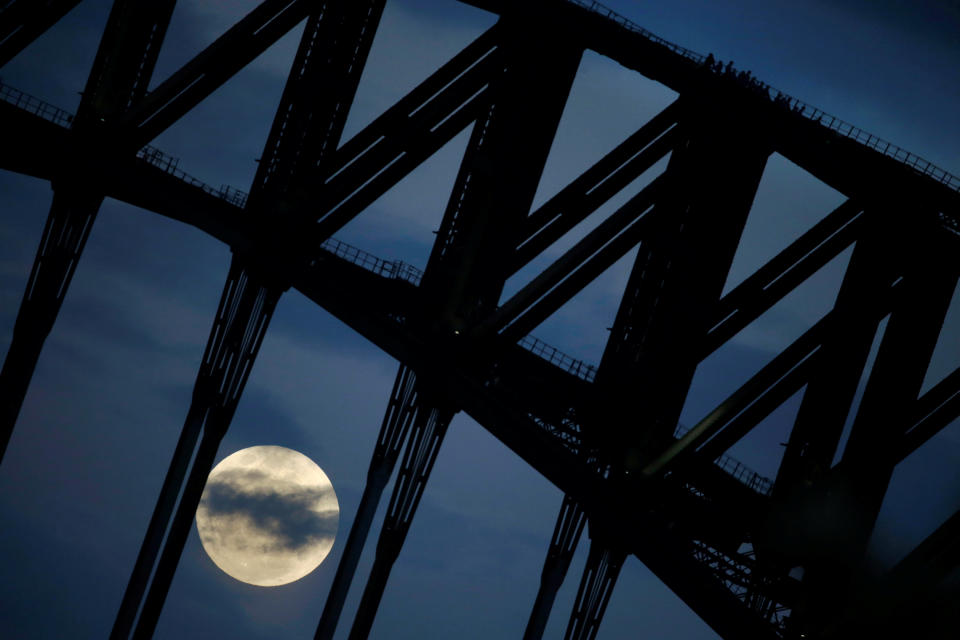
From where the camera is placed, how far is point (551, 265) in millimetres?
29172

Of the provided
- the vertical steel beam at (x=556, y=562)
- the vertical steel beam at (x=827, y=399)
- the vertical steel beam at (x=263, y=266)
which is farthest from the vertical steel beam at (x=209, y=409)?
the vertical steel beam at (x=827, y=399)

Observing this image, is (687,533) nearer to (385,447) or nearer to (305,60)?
(385,447)

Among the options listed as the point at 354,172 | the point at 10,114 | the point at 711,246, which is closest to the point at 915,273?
the point at 711,246

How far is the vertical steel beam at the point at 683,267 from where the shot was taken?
31406 millimetres

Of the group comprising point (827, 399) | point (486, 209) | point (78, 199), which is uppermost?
point (486, 209)

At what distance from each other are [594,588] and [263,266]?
48.0 ft

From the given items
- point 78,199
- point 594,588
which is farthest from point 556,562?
point 78,199

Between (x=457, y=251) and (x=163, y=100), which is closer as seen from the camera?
(x=163, y=100)

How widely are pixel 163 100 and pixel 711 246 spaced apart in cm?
1695

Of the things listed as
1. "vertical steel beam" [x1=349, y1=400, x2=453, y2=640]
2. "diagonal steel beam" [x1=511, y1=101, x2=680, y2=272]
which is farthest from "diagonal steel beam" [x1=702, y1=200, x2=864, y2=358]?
"vertical steel beam" [x1=349, y1=400, x2=453, y2=640]

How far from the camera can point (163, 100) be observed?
30.0 metres

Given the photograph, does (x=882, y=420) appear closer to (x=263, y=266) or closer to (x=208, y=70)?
(x=263, y=266)

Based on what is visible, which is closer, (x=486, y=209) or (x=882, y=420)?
(x=882, y=420)

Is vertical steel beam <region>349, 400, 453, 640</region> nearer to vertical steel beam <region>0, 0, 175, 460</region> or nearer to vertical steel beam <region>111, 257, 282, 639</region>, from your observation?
vertical steel beam <region>111, 257, 282, 639</region>
